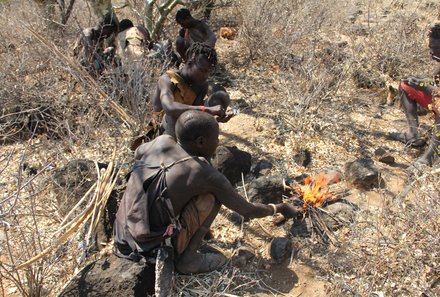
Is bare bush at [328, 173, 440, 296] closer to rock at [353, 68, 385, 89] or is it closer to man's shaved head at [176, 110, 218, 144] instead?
man's shaved head at [176, 110, 218, 144]

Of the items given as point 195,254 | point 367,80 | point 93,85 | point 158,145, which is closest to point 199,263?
point 195,254

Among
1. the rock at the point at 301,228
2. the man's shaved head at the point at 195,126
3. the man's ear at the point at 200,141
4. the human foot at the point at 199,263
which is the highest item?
the man's shaved head at the point at 195,126

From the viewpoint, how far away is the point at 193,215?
270 centimetres

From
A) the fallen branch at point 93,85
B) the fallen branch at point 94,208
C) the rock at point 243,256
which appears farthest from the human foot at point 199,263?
the fallen branch at point 93,85

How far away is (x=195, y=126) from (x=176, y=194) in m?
0.43

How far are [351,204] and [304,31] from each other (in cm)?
360

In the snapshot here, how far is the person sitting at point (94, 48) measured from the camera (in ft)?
17.1

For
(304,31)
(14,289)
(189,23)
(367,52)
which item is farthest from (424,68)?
(14,289)

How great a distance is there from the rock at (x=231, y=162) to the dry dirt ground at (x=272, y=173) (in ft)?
0.61

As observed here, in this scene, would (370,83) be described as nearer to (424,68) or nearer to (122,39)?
(424,68)

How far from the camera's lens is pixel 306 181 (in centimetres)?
380

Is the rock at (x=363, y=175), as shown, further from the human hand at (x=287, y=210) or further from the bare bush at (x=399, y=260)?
the human hand at (x=287, y=210)

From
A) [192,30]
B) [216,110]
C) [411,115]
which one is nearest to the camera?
[216,110]

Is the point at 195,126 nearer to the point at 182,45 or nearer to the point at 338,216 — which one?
the point at 338,216
